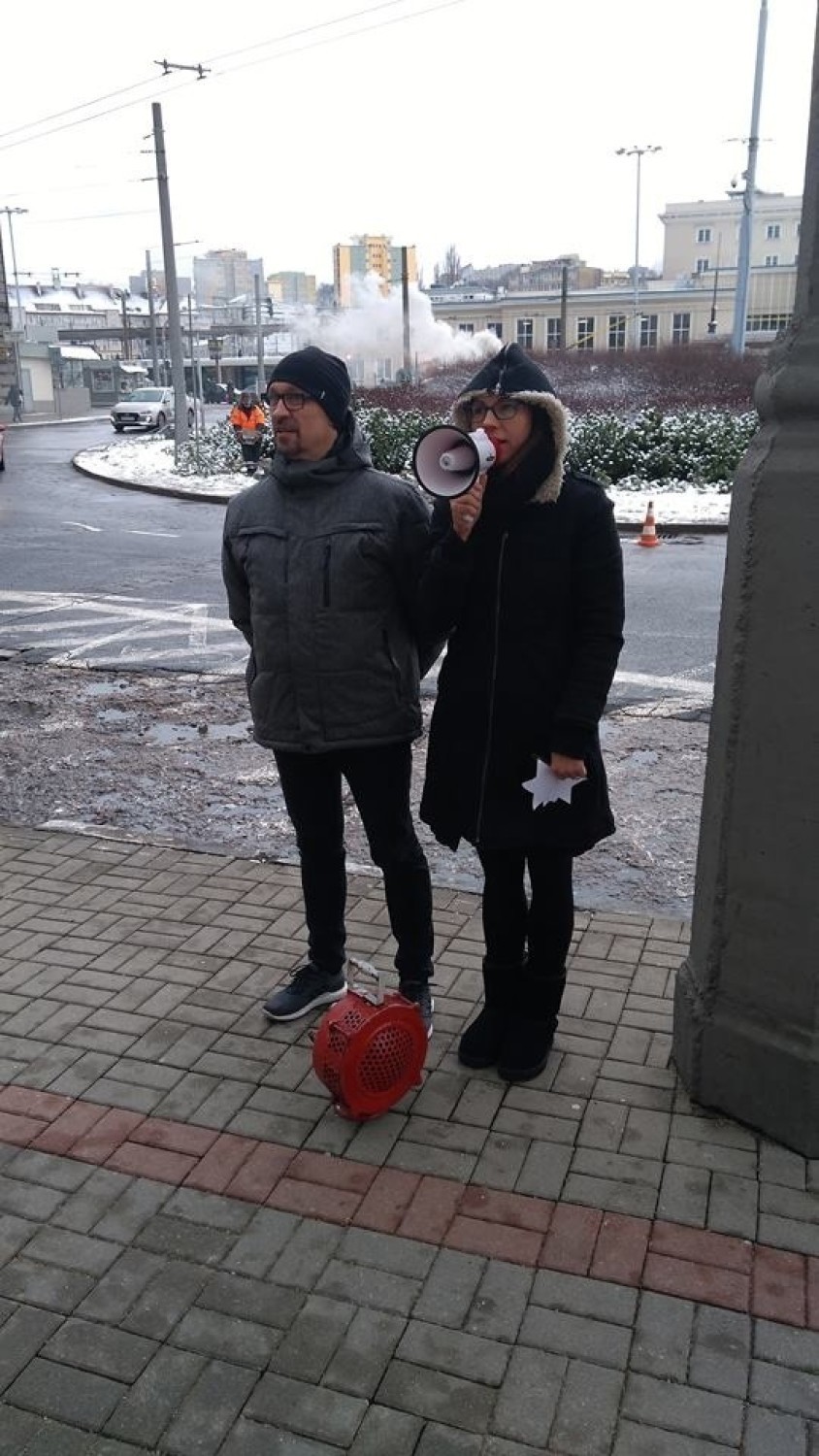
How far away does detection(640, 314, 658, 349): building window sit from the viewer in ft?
262

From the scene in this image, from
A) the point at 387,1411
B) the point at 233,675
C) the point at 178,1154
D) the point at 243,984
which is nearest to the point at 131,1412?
the point at 387,1411

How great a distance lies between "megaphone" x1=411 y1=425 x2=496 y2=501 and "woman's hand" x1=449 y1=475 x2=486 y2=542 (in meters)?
0.01

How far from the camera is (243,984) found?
150 inches

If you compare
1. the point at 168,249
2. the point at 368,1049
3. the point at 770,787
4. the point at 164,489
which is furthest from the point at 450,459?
the point at 168,249

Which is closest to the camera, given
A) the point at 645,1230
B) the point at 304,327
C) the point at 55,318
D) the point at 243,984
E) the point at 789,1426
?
the point at 789,1426

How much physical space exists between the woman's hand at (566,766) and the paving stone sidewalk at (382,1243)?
0.90 metres

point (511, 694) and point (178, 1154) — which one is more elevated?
point (511, 694)

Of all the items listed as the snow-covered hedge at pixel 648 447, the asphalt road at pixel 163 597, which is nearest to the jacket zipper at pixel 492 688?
the asphalt road at pixel 163 597

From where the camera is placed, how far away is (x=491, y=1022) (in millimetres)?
3344

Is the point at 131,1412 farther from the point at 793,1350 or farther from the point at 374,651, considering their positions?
the point at 374,651

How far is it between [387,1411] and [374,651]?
1.80 meters

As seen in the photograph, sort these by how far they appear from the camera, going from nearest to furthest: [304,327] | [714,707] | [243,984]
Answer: [714,707] < [243,984] < [304,327]

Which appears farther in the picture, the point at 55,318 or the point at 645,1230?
the point at 55,318

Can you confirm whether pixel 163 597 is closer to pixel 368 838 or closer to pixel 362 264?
pixel 368 838
